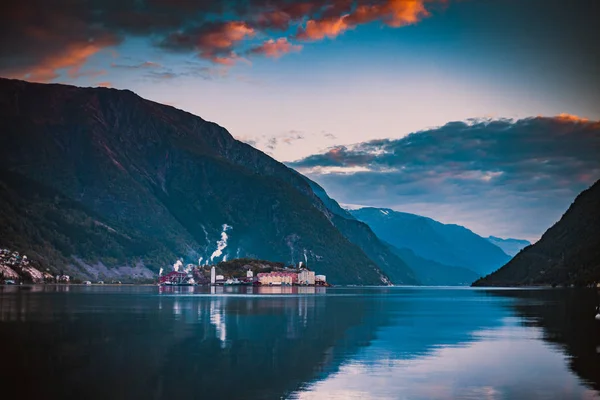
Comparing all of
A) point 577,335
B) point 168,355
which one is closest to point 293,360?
point 168,355

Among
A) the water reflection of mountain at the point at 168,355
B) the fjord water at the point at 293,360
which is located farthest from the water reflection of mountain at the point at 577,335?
the water reflection of mountain at the point at 168,355

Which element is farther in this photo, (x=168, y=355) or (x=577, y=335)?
(x=577, y=335)

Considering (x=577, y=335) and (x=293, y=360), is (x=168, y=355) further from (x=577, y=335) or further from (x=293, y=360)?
(x=577, y=335)

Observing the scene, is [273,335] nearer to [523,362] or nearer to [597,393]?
[523,362]

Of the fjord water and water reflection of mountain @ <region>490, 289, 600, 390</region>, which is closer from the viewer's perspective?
the fjord water

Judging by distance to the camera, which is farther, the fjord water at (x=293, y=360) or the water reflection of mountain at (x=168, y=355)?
the water reflection of mountain at (x=168, y=355)

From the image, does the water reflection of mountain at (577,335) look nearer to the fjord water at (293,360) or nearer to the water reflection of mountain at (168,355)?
the fjord water at (293,360)

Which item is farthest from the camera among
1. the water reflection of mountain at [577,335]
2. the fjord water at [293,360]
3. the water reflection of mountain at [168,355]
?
the water reflection of mountain at [577,335]

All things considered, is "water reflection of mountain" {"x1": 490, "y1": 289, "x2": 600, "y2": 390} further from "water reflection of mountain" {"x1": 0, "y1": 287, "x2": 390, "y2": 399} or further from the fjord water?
"water reflection of mountain" {"x1": 0, "y1": 287, "x2": 390, "y2": 399}

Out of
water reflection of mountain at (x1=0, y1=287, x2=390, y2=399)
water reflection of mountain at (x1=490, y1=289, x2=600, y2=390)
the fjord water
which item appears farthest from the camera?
water reflection of mountain at (x1=490, y1=289, x2=600, y2=390)

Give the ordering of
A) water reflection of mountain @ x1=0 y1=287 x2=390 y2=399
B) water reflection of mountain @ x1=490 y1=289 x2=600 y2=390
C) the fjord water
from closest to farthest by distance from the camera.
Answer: the fjord water, water reflection of mountain @ x1=0 y1=287 x2=390 y2=399, water reflection of mountain @ x1=490 y1=289 x2=600 y2=390

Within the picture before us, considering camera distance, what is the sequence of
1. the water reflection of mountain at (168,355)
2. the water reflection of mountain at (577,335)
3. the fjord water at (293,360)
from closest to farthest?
the fjord water at (293,360) < the water reflection of mountain at (168,355) < the water reflection of mountain at (577,335)

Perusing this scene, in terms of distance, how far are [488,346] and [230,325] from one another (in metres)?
34.0

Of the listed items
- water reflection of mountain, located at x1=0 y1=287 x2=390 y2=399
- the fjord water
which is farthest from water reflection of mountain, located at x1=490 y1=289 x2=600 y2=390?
water reflection of mountain, located at x1=0 y1=287 x2=390 y2=399
